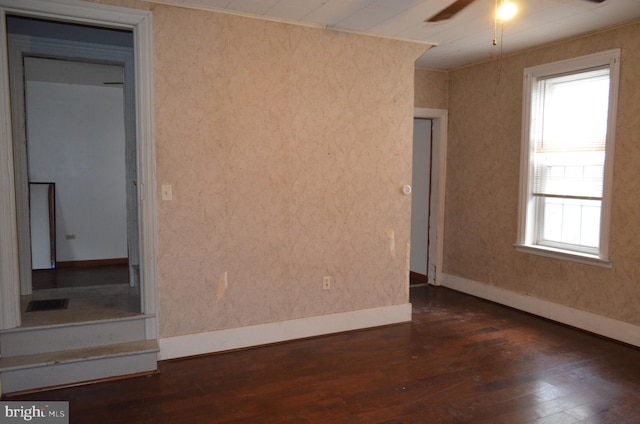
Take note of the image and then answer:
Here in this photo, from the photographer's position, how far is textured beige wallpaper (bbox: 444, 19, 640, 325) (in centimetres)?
377

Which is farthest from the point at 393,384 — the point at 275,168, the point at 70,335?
the point at 70,335

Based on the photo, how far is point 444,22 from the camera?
3709mm

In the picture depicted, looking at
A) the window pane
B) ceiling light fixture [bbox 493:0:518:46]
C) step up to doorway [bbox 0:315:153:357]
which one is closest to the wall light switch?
step up to doorway [bbox 0:315:153:357]

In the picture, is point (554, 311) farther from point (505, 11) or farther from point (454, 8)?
point (454, 8)

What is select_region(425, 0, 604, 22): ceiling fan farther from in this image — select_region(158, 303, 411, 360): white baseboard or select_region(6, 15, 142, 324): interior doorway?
select_region(6, 15, 142, 324): interior doorway

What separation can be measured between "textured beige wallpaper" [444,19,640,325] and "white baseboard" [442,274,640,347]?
0.20 ft

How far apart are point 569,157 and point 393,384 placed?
2.76m

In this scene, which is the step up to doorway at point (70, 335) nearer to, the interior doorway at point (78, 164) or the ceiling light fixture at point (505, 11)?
the interior doorway at point (78, 164)

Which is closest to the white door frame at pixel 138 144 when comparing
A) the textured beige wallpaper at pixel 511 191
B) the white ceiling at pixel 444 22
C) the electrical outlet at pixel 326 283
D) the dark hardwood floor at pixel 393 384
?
the white ceiling at pixel 444 22

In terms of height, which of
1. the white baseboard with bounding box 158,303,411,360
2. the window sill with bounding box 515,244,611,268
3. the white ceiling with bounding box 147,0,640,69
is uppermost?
the white ceiling with bounding box 147,0,640,69

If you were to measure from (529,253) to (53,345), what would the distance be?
13.9 feet

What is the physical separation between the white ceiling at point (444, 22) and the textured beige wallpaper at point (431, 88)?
1060 mm

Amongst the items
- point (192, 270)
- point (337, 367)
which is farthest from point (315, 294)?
point (192, 270)

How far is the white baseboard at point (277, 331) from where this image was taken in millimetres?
3508
